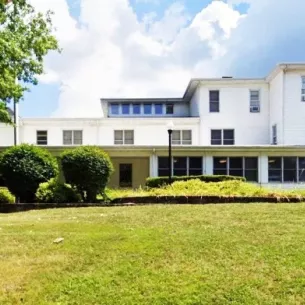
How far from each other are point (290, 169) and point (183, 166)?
20.7 ft

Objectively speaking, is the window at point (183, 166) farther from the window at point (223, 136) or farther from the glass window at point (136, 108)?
the glass window at point (136, 108)

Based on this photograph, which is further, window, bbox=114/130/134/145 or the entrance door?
window, bbox=114/130/134/145

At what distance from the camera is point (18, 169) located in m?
15.4

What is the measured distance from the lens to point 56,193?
15.0 meters

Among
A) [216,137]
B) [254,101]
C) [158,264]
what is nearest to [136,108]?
[216,137]

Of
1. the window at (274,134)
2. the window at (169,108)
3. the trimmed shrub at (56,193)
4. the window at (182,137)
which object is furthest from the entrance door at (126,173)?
the trimmed shrub at (56,193)

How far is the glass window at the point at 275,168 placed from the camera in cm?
2733

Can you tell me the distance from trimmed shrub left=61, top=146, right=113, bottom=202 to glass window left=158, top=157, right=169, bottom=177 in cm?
1172

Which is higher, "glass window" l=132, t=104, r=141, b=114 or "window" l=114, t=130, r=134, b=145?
"glass window" l=132, t=104, r=141, b=114

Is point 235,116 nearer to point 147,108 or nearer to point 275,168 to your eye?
point 275,168

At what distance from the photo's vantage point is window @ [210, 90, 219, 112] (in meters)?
31.4

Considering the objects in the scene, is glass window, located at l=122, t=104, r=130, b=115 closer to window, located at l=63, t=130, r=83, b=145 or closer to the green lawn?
window, located at l=63, t=130, r=83, b=145

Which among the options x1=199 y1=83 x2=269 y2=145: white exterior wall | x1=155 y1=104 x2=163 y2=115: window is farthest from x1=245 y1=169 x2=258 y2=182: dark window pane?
x1=155 y1=104 x2=163 y2=115: window

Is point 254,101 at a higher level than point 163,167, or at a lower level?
higher
